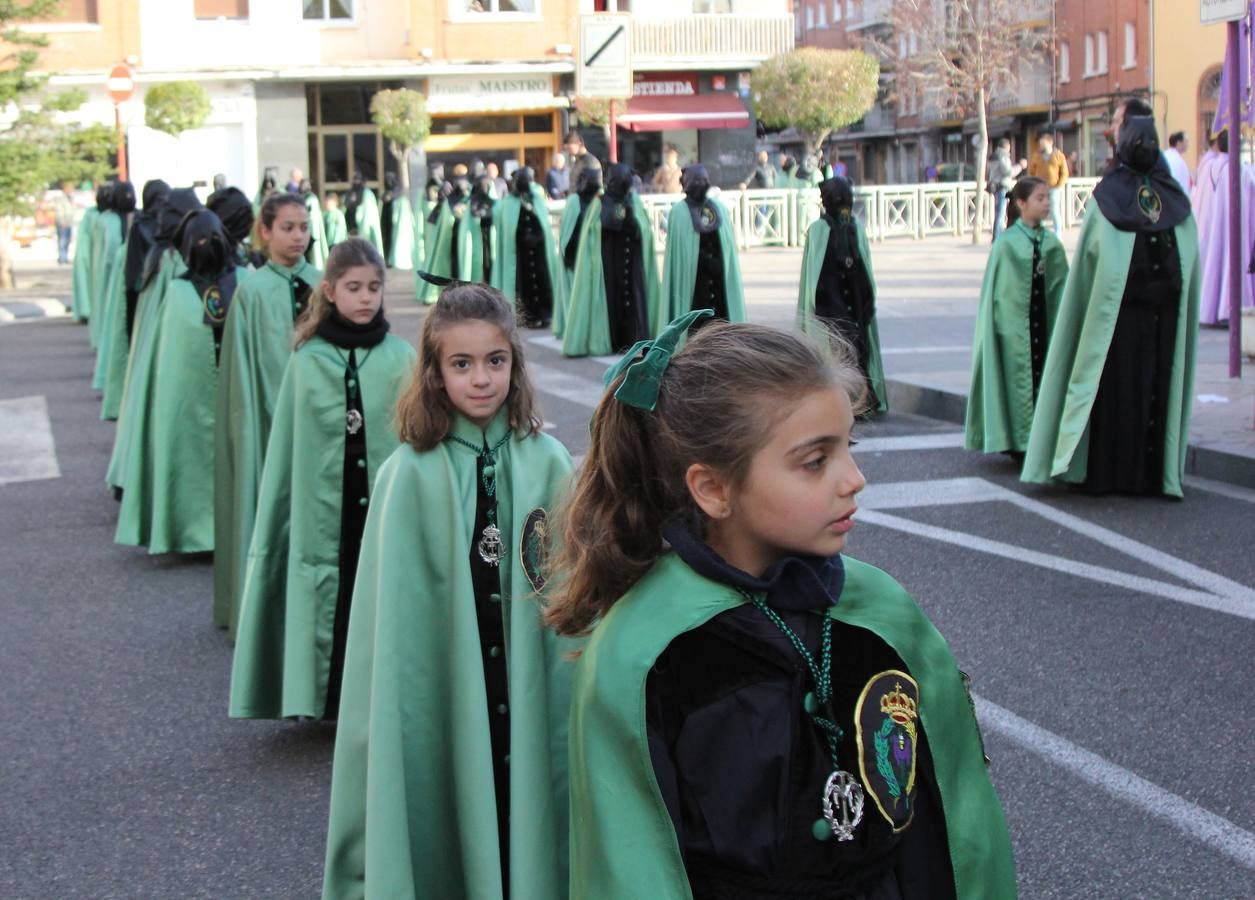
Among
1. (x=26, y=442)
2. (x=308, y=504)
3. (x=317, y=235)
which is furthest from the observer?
(x=317, y=235)

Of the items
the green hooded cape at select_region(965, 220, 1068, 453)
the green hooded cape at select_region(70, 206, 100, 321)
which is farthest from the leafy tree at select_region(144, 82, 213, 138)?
the green hooded cape at select_region(965, 220, 1068, 453)

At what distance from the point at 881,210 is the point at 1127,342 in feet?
83.3

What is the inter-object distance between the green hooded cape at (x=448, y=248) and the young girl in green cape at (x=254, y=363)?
14315 millimetres

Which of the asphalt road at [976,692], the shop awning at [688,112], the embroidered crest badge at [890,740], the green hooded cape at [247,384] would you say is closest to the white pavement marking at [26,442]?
the asphalt road at [976,692]

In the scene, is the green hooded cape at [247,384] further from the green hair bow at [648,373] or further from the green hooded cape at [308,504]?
the green hair bow at [648,373]

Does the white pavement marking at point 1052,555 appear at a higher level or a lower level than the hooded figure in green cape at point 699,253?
lower

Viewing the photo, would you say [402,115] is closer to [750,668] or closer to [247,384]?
[247,384]

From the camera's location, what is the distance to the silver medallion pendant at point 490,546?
147 inches

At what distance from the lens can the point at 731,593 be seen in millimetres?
2334

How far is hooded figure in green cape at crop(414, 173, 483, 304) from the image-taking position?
22125 mm

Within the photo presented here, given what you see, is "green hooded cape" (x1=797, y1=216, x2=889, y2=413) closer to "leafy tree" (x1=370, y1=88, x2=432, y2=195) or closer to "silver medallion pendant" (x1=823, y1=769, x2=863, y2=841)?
"silver medallion pendant" (x1=823, y1=769, x2=863, y2=841)

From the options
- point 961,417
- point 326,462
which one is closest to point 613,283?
point 961,417

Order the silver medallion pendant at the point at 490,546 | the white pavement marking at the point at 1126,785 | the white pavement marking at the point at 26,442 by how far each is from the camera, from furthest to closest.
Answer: the white pavement marking at the point at 26,442 → the white pavement marking at the point at 1126,785 → the silver medallion pendant at the point at 490,546

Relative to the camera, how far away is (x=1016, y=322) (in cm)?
1000
